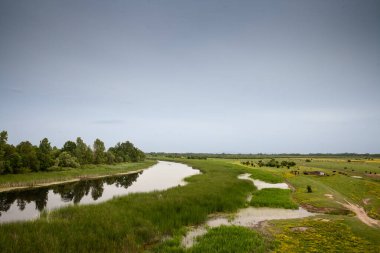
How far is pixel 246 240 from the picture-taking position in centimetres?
1756

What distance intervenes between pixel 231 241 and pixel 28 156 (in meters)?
58.4

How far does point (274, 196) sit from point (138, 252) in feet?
81.4

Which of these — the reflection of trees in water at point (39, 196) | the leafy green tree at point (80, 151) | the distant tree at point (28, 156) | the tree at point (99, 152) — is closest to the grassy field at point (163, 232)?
the reflection of trees in water at point (39, 196)

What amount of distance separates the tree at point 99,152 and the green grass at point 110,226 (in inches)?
2941

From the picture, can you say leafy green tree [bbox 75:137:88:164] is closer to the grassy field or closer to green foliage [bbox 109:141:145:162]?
green foliage [bbox 109:141:145:162]

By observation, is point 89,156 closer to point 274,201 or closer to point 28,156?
point 28,156

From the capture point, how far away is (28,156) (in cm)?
5884

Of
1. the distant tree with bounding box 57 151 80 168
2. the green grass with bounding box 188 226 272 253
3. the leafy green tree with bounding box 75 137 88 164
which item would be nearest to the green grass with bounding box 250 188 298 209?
the green grass with bounding box 188 226 272 253

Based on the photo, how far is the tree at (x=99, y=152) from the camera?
9594 centimetres

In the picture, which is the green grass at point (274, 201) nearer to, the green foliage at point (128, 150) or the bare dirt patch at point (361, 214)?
the bare dirt patch at point (361, 214)

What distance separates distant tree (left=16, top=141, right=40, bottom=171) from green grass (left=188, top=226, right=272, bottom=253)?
55464 millimetres

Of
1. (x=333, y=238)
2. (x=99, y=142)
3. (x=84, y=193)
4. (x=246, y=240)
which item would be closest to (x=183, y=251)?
(x=246, y=240)

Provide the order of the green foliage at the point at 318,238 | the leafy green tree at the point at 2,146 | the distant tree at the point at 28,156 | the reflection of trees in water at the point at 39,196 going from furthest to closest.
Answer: the distant tree at the point at 28,156, the leafy green tree at the point at 2,146, the reflection of trees in water at the point at 39,196, the green foliage at the point at 318,238

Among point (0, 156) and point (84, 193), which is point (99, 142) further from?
point (84, 193)
